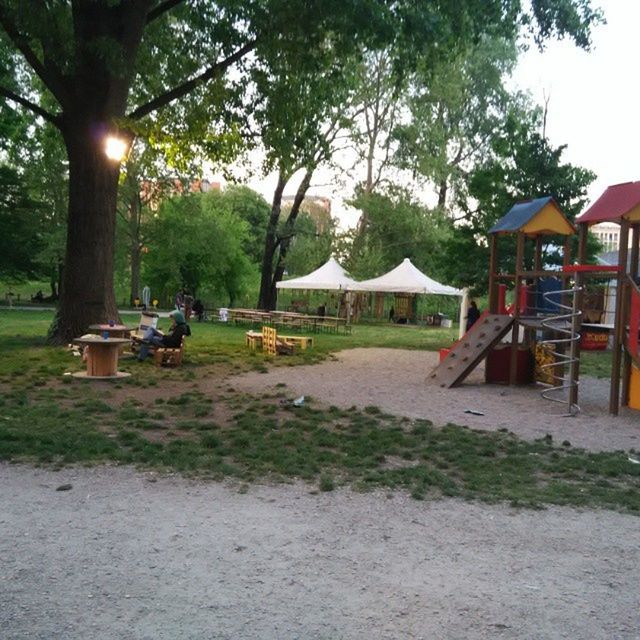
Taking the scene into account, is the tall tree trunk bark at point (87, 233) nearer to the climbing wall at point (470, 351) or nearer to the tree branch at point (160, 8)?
the tree branch at point (160, 8)

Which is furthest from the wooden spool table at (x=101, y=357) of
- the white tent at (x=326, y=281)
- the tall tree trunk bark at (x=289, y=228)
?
the tall tree trunk bark at (x=289, y=228)

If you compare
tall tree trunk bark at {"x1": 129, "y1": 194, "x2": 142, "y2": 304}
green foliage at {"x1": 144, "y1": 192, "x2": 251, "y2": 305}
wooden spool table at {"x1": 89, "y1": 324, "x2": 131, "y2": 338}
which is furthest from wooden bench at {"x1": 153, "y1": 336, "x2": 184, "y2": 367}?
green foliage at {"x1": 144, "y1": 192, "x2": 251, "y2": 305}

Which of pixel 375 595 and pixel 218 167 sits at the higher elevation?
pixel 218 167

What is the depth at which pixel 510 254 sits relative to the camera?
72.8ft

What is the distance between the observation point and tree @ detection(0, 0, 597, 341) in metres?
15.6

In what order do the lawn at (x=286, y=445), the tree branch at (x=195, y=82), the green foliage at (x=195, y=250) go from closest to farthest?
the lawn at (x=286, y=445) < the tree branch at (x=195, y=82) < the green foliage at (x=195, y=250)

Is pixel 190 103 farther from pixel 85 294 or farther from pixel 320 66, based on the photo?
pixel 85 294

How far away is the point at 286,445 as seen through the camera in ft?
26.1

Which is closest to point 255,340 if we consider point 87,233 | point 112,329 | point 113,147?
point 87,233

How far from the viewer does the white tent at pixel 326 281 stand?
109ft

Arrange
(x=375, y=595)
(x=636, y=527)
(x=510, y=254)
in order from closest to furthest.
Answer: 1. (x=375, y=595)
2. (x=636, y=527)
3. (x=510, y=254)

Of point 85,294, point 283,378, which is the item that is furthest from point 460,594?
point 85,294

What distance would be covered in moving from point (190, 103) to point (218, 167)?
1.98 metres

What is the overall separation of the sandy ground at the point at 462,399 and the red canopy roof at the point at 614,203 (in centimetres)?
308
